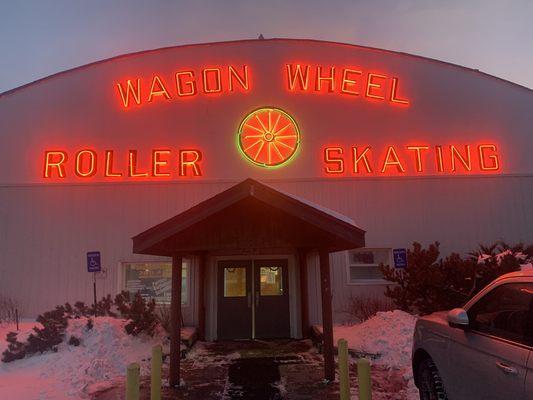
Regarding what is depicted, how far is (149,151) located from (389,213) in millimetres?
8796

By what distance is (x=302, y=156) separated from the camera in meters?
15.7

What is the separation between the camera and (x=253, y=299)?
13633mm

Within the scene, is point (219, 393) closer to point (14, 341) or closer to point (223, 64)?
point (14, 341)

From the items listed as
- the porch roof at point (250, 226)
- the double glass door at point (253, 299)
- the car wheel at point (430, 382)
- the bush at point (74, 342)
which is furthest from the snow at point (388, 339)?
the bush at point (74, 342)

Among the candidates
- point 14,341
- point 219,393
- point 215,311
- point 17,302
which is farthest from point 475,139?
point 17,302

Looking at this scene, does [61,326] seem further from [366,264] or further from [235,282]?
[366,264]

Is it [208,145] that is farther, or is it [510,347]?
[208,145]

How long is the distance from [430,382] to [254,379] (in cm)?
411

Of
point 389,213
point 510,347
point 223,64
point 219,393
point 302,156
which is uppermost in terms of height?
point 223,64

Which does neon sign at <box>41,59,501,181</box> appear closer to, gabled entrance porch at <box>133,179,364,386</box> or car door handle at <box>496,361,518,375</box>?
gabled entrance porch at <box>133,179,364,386</box>

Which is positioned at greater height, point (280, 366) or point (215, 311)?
point (215, 311)

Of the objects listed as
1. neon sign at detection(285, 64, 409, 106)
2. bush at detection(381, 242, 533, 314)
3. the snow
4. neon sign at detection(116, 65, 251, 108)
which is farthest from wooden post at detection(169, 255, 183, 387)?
neon sign at detection(285, 64, 409, 106)

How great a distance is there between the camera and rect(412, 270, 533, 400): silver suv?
3.54 meters

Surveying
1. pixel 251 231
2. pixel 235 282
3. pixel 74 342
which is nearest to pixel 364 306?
pixel 235 282
